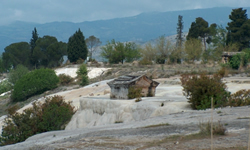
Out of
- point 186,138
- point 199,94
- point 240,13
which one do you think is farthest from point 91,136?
point 240,13

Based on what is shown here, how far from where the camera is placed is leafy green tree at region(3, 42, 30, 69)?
318 feet

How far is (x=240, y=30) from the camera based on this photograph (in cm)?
6756

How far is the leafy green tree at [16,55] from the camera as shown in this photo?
96875 millimetres

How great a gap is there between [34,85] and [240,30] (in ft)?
115

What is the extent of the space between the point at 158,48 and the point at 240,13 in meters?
15.3

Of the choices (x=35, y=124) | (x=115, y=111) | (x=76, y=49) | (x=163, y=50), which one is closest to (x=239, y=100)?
(x=115, y=111)

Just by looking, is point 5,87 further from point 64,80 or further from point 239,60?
point 239,60

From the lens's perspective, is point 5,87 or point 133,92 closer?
point 133,92

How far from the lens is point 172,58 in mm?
65000

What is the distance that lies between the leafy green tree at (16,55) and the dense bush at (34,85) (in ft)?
131

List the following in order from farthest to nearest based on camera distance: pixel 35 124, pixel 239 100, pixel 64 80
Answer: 1. pixel 64 80
2. pixel 35 124
3. pixel 239 100

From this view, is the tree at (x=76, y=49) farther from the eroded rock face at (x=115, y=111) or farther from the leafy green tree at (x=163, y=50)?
the eroded rock face at (x=115, y=111)

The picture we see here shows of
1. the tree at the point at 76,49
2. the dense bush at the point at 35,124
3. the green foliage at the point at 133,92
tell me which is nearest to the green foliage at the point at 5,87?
the tree at the point at 76,49

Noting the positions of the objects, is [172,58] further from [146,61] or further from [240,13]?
[240,13]
